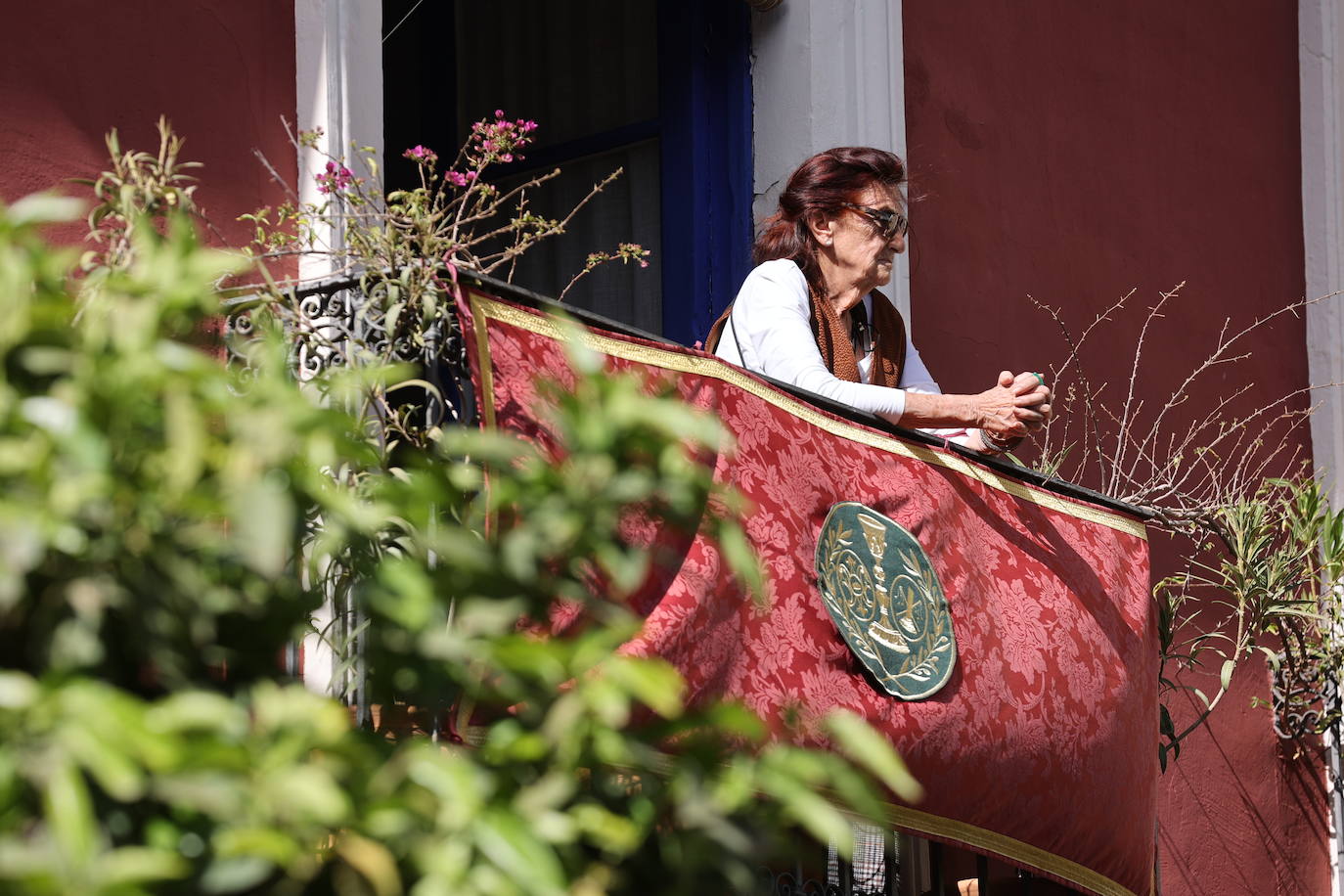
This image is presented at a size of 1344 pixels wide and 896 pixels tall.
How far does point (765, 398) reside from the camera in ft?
10.7

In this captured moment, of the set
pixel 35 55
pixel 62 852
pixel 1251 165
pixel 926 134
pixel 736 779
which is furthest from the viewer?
pixel 1251 165

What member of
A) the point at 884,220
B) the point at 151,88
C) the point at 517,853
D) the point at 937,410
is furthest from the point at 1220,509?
the point at 517,853

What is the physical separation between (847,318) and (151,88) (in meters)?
1.69

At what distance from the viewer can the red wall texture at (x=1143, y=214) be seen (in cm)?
554

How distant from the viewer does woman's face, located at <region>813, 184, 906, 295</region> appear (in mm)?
4078

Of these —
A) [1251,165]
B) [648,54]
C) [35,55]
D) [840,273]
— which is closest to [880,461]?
[840,273]

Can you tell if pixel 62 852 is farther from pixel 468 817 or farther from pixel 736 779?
pixel 736 779

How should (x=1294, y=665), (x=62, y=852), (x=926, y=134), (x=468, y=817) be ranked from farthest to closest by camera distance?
(x=1294, y=665) → (x=926, y=134) → (x=468, y=817) → (x=62, y=852)

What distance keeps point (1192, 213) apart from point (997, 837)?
3.87m

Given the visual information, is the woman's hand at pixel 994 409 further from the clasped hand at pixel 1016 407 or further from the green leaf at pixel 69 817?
the green leaf at pixel 69 817

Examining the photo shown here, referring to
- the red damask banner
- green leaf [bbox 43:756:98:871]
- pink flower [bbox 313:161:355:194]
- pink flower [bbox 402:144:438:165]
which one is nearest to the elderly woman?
the red damask banner

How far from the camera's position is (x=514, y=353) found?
2.75 metres

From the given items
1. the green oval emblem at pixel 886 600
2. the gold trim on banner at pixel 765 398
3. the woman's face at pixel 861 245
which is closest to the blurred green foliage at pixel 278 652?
the gold trim on banner at pixel 765 398

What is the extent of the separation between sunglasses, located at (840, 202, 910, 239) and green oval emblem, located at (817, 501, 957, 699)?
3.00 ft
